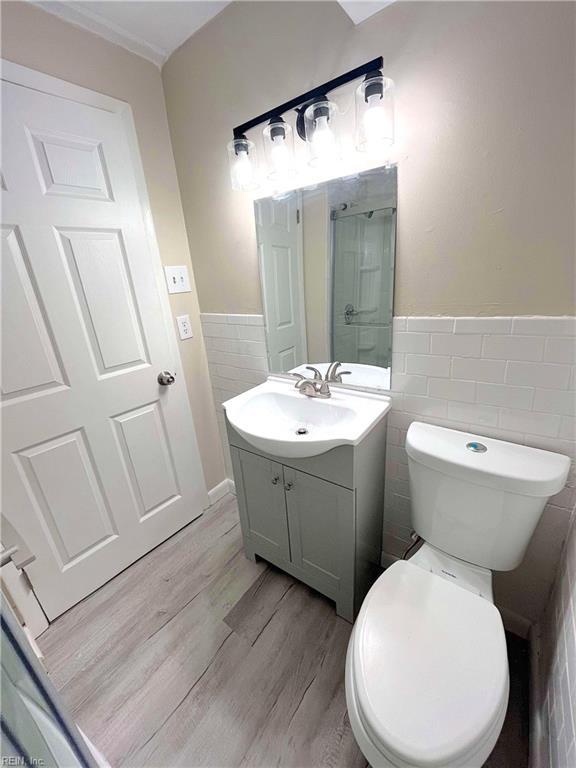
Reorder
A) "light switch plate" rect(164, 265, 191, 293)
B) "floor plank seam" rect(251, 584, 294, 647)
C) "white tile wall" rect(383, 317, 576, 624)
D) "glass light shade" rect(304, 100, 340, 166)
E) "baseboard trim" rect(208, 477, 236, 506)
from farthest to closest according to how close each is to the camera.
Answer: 1. "baseboard trim" rect(208, 477, 236, 506)
2. "light switch plate" rect(164, 265, 191, 293)
3. "floor plank seam" rect(251, 584, 294, 647)
4. "glass light shade" rect(304, 100, 340, 166)
5. "white tile wall" rect(383, 317, 576, 624)

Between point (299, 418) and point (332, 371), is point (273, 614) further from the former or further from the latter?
point (332, 371)

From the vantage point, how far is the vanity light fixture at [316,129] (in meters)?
0.90

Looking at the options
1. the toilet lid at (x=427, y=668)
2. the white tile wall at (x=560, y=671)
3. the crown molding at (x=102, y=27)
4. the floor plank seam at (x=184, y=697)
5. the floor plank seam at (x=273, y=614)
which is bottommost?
the floor plank seam at (x=184, y=697)

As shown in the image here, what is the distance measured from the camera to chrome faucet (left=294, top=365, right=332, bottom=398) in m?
1.29

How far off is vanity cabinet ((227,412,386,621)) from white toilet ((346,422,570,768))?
181 mm

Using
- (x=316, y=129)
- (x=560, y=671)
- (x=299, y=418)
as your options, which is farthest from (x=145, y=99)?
(x=560, y=671)

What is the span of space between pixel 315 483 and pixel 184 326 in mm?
1054

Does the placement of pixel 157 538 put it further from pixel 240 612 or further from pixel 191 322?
pixel 191 322

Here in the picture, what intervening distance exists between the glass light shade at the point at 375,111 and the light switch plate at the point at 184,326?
109 centimetres

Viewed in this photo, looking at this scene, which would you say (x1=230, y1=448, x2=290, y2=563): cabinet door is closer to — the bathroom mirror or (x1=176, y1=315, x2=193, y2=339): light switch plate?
the bathroom mirror

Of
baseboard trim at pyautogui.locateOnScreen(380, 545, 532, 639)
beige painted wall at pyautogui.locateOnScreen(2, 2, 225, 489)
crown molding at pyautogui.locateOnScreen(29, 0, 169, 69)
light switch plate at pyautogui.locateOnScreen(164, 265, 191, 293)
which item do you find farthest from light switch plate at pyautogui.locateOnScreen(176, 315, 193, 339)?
baseboard trim at pyautogui.locateOnScreen(380, 545, 532, 639)

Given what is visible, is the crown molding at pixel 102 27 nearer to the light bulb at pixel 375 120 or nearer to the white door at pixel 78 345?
the white door at pixel 78 345

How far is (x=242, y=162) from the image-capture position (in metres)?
1.19

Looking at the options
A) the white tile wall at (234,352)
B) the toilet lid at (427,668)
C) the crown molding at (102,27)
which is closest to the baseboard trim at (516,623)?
the toilet lid at (427,668)
